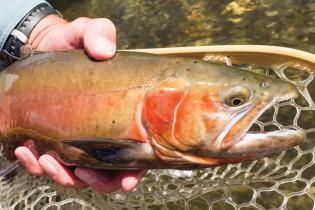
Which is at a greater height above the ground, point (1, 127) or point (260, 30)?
point (1, 127)

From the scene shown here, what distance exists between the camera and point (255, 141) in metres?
1.79

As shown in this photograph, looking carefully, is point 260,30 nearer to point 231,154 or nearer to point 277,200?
point 277,200

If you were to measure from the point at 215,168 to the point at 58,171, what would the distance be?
83 cm

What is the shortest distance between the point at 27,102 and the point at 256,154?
3.24 feet

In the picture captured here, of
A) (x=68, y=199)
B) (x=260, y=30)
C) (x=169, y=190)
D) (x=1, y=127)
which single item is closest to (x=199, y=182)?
(x=169, y=190)

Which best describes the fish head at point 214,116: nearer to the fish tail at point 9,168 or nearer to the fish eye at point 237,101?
the fish eye at point 237,101

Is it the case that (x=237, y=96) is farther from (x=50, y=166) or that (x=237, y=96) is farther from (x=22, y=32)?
(x=22, y=32)

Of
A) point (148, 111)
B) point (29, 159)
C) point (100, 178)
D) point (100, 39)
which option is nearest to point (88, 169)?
point (100, 178)

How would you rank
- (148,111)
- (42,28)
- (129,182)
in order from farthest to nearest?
(42,28)
(129,182)
(148,111)

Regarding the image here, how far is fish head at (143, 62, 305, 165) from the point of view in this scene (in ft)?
5.89

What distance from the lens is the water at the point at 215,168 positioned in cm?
250

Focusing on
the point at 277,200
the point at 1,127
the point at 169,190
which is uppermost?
the point at 1,127

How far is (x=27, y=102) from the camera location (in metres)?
2.24

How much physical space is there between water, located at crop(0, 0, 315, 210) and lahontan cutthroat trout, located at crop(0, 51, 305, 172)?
480 millimetres
